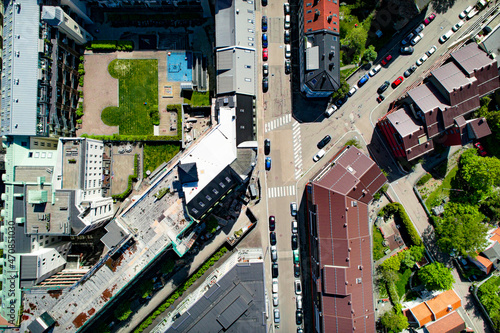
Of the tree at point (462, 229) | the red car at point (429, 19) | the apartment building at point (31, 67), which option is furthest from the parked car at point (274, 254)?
the red car at point (429, 19)

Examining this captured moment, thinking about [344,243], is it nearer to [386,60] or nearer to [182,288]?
[182,288]

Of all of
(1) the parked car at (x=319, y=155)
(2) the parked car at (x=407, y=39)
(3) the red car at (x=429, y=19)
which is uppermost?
(3) the red car at (x=429, y=19)

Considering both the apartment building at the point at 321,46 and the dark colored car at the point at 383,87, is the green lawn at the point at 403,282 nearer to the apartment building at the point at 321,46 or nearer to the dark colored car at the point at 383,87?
the dark colored car at the point at 383,87

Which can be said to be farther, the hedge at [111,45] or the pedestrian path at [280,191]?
the pedestrian path at [280,191]

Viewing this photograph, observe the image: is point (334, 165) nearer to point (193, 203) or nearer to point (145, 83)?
point (193, 203)

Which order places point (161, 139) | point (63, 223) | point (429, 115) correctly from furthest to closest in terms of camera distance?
point (161, 139) → point (429, 115) → point (63, 223)

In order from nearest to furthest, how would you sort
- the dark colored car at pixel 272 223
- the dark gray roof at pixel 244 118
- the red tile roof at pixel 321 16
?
the dark gray roof at pixel 244 118, the red tile roof at pixel 321 16, the dark colored car at pixel 272 223

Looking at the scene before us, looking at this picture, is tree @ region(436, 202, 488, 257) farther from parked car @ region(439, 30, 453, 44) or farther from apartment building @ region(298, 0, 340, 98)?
apartment building @ region(298, 0, 340, 98)

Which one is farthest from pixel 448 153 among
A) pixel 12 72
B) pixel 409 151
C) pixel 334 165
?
pixel 12 72
